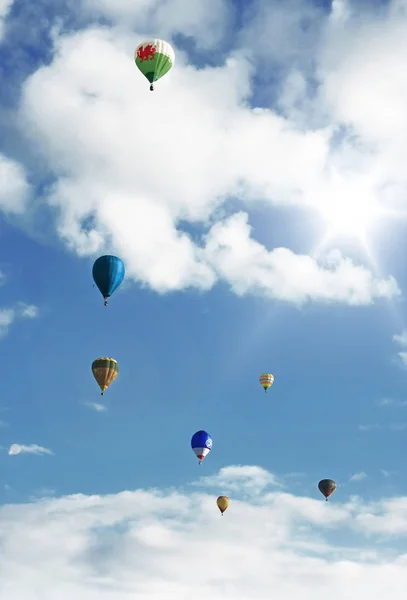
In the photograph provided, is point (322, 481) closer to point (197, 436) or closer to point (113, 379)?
point (197, 436)

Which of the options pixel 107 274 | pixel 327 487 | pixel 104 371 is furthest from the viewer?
pixel 327 487

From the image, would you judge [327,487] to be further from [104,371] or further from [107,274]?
[107,274]

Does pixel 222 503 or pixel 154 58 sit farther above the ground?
pixel 154 58

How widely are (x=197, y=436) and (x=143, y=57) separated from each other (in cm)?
5699

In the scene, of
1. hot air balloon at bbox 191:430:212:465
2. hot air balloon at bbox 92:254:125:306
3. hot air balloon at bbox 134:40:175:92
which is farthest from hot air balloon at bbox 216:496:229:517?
hot air balloon at bbox 134:40:175:92

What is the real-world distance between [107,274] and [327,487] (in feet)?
189

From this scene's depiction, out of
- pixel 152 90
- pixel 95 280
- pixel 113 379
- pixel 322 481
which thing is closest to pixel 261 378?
pixel 322 481

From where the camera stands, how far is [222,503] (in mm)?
→ 131375

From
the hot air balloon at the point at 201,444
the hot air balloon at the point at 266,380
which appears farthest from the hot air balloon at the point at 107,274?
the hot air balloon at the point at 266,380

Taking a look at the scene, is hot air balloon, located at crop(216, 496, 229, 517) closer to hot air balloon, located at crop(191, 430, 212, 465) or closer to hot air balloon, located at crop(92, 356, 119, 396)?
hot air balloon, located at crop(191, 430, 212, 465)

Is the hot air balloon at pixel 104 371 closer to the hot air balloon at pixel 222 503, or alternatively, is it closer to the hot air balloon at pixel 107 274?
the hot air balloon at pixel 107 274

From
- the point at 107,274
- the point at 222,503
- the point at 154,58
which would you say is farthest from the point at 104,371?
the point at 222,503

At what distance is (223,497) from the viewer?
13288 cm

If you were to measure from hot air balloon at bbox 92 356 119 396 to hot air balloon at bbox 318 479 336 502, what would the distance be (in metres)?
45.7
